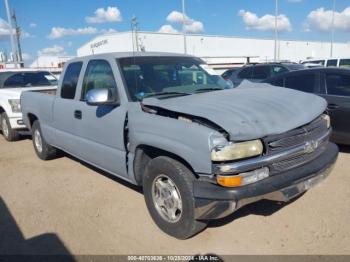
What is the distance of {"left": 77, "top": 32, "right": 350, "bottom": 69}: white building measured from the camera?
50075mm

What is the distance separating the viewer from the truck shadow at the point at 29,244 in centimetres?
329

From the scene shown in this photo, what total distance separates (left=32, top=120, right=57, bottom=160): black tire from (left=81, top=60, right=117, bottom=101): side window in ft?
6.61

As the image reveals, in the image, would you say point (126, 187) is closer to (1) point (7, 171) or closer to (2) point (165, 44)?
(1) point (7, 171)

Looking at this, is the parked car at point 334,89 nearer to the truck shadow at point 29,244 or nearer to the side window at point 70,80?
the side window at point 70,80

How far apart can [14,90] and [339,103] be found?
23.0 feet

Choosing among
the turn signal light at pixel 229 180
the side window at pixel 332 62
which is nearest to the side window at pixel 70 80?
the turn signal light at pixel 229 180

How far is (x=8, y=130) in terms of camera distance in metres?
8.01

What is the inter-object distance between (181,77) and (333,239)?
2517 mm

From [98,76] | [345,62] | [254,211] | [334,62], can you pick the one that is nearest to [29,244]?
[98,76]

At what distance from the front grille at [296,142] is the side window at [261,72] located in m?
9.56

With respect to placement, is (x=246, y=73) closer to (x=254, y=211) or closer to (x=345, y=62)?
(x=345, y=62)

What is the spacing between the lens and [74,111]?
4.72m

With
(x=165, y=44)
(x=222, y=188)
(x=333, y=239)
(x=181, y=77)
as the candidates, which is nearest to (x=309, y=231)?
(x=333, y=239)

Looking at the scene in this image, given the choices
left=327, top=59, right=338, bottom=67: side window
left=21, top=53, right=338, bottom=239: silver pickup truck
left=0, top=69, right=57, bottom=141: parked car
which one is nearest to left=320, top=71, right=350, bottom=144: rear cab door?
left=21, top=53, right=338, bottom=239: silver pickup truck
